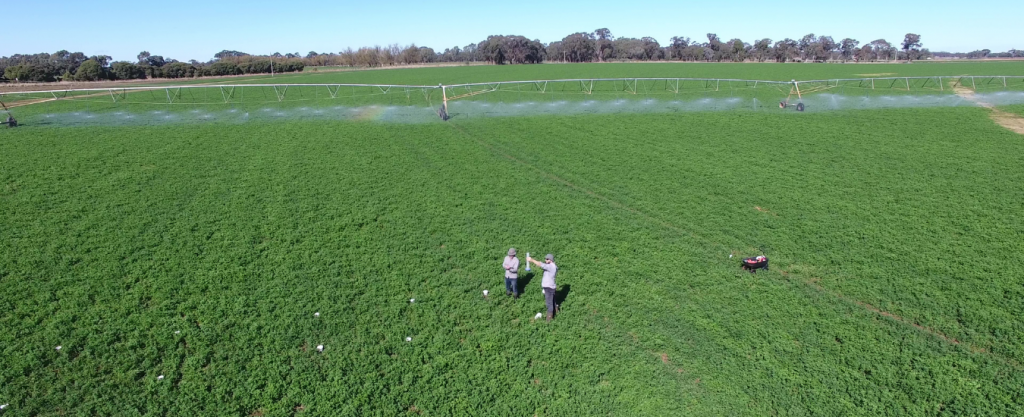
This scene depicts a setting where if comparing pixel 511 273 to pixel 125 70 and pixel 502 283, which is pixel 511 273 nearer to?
pixel 502 283

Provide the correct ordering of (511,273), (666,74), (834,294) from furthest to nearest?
(666,74) < (834,294) < (511,273)

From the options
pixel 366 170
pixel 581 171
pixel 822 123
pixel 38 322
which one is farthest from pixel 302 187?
pixel 822 123

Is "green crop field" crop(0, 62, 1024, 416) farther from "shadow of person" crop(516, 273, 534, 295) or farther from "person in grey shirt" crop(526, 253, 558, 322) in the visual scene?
"person in grey shirt" crop(526, 253, 558, 322)

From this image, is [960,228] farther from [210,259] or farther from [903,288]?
[210,259]

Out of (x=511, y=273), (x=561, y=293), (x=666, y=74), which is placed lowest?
(x=561, y=293)

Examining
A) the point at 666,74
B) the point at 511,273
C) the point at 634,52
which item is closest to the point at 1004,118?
the point at 511,273

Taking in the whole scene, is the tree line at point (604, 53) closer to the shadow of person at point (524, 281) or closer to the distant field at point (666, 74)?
the distant field at point (666, 74)
